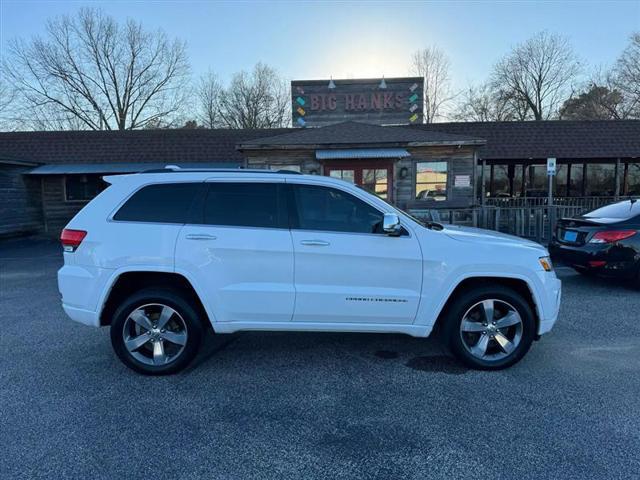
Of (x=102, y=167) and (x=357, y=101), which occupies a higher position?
(x=357, y=101)

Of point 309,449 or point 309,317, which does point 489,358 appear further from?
point 309,449

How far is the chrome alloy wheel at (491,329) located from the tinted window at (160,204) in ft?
9.22

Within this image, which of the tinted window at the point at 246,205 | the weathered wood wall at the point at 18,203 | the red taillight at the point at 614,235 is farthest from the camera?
the weathered wood wall at the point at 18,203

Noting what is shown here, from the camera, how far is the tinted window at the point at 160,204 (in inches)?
143

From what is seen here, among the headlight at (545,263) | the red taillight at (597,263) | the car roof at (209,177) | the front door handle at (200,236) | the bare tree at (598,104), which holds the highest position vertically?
the bare tree at (598,104)

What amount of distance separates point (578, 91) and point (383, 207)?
4149cm

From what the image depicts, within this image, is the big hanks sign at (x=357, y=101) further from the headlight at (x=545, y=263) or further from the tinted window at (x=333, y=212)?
the headlight at (x=545, y=263)

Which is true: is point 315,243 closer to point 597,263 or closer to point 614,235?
point 597,263

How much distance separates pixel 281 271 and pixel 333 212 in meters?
0.74

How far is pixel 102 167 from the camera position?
1524 centimetres

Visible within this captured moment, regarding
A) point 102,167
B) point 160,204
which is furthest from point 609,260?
point 102,167

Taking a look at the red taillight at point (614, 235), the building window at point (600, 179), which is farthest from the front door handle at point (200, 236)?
the building window at point (600, 179)

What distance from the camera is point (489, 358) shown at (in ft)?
12.0

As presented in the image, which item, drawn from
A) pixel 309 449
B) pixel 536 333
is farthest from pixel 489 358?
pixel 309 449
